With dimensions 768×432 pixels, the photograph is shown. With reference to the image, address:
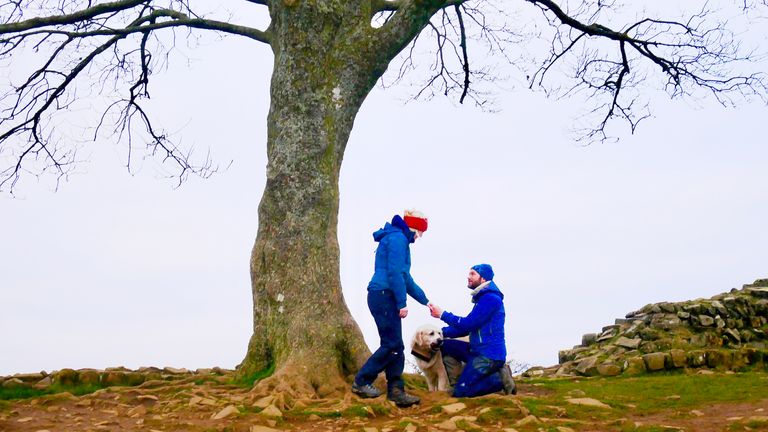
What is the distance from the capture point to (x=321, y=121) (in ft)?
37.1

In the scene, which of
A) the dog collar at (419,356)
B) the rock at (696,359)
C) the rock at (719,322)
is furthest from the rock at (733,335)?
the dog collar at (419,356)

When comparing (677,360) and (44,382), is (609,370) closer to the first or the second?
(677,360)

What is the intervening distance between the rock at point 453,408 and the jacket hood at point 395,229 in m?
1.95

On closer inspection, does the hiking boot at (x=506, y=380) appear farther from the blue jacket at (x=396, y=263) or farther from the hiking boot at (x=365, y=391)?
the hiking boot at (x=365, y=391)

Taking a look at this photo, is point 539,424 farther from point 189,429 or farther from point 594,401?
point 189,429

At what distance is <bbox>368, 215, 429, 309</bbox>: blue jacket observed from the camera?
9.38m

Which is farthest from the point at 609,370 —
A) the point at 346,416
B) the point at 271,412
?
the point at 271,412

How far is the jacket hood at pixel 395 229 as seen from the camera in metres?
9.73

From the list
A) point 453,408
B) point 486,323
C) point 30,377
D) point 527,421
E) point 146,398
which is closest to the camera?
point 527,421

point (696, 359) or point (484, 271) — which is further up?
point (484, 271)

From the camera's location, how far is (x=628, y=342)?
15.3 meters

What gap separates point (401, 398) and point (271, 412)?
60.9 inches

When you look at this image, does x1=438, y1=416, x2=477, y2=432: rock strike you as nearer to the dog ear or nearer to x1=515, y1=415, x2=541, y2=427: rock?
x1=515, y1=415, x2=541, y2=427: rock

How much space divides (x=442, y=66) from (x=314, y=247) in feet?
26.6
